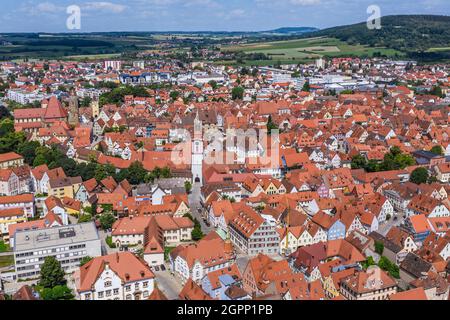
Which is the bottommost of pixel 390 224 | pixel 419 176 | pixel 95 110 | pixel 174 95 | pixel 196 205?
pixel 390 224

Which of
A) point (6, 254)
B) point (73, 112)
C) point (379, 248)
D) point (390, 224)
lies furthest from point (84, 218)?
point (73, 112)

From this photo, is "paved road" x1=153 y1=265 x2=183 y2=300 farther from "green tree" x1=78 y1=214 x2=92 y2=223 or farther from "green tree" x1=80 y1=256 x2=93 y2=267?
"green tree" x1=78 y1=214 x2=92 y2=223

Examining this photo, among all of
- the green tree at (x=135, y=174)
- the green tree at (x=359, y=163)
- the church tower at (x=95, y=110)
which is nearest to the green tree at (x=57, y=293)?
the green tree at (x=135, y=174)

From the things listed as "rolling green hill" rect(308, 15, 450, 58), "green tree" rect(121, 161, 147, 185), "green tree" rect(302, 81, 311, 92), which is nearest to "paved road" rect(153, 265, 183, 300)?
"green tree" rect(121, 161, 147, 185)

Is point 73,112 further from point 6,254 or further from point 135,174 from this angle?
point 6,254

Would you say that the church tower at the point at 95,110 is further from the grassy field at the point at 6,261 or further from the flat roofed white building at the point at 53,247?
the flat roofed white building at the point at 53,247
